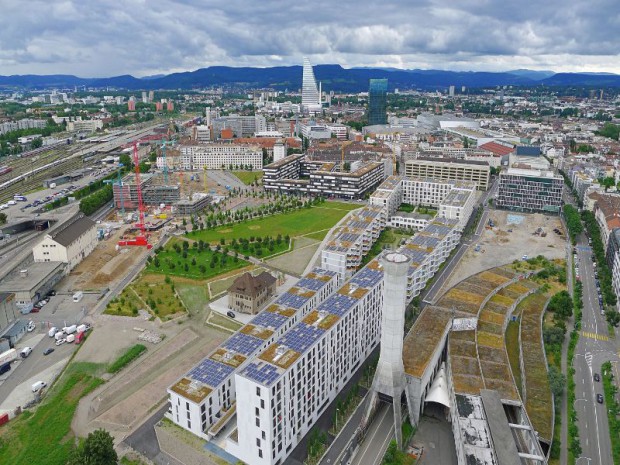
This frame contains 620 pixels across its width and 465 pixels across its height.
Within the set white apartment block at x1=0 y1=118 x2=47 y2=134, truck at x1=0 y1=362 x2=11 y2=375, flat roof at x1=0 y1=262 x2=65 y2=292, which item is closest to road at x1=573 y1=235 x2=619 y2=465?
truck at x1=0 y1=362 x2=11 y2=375

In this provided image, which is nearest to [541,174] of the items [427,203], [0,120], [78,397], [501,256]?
[427,203]

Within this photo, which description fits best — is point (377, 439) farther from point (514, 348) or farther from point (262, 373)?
point (514, 348)

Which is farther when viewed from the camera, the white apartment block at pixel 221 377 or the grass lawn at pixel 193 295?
the grass lawn at pixel 193 295

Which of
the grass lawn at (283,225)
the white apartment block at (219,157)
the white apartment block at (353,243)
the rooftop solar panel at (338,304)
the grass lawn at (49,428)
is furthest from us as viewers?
the white apartment block at (219,157)

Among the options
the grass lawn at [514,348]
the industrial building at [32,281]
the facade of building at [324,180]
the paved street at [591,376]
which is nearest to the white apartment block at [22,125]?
the facade of building at [324,180]

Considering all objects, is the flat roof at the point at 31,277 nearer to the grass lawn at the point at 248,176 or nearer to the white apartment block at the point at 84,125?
the grass lawn at the point at 248,176

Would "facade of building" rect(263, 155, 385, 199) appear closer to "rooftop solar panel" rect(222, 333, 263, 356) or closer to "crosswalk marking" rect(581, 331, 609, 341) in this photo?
"crosswalk marking" rect(581, 331, 609, 341)
